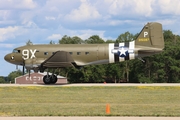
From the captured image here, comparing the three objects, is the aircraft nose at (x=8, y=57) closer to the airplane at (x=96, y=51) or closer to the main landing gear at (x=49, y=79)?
the airplane at (x=96, y=51)

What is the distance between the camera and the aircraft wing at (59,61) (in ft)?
115

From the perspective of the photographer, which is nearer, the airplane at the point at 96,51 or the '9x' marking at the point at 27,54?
the airplane at the point at 96,51

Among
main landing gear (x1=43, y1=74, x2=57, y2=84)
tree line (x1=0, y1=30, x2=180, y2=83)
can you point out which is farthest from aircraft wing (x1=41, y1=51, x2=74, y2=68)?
tree line (x1=0, y1=30, x2=180, y2=83)

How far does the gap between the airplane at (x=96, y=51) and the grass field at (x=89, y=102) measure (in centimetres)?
578

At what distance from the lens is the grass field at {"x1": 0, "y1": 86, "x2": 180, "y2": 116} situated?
17.2 meters

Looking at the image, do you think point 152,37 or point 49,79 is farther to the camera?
point 152,37

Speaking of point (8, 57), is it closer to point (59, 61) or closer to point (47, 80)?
point (47, 80)

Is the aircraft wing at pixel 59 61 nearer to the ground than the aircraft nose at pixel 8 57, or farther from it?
nearer to the ground

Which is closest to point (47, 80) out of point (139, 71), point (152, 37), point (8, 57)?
point (8, 57)

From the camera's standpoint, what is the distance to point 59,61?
3578 centimetres

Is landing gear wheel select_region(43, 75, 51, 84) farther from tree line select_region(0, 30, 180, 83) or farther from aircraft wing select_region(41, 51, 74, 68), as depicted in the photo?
tree line select_region(0, 30, 180, 83)

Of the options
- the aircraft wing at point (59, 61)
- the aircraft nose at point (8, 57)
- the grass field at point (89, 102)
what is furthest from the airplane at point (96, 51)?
the grass field at point (89, 102)

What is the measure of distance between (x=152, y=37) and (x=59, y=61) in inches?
383

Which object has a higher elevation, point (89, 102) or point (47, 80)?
point (47, 80)
